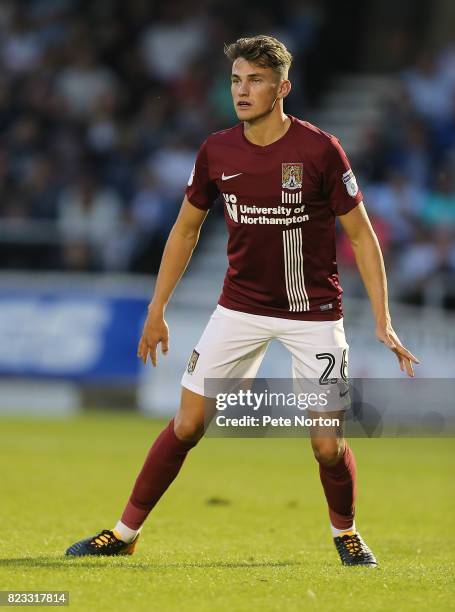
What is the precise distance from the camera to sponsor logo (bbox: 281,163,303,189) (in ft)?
20.4

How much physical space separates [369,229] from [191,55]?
13045 mm

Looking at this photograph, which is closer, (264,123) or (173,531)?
(264,123)

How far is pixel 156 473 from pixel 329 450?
84cm

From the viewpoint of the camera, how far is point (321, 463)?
6414 millimetres

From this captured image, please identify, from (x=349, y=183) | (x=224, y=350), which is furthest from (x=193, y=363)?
(x=349, y=183)

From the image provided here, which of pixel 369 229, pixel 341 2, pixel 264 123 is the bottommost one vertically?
pixel 369 229

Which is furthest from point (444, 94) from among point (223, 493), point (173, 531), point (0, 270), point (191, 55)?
point (173, 531)

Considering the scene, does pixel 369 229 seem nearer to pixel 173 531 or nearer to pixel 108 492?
pixel 173 531

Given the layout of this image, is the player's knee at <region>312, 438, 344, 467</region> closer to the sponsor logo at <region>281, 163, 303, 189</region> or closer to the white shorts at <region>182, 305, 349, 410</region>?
the white shorts at <region>182, 305, 349, 410</region>

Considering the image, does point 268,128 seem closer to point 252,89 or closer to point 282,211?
point 252,89

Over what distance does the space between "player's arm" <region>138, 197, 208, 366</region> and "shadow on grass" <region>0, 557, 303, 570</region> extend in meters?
0.96

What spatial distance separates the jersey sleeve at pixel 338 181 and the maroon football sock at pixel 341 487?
1158 mm

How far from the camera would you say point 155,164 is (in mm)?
17453

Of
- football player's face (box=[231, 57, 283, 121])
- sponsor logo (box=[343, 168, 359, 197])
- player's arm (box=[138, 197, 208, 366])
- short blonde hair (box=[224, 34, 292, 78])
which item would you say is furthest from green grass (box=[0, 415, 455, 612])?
short blonde hair (box=[224, 34, 292, 78])
